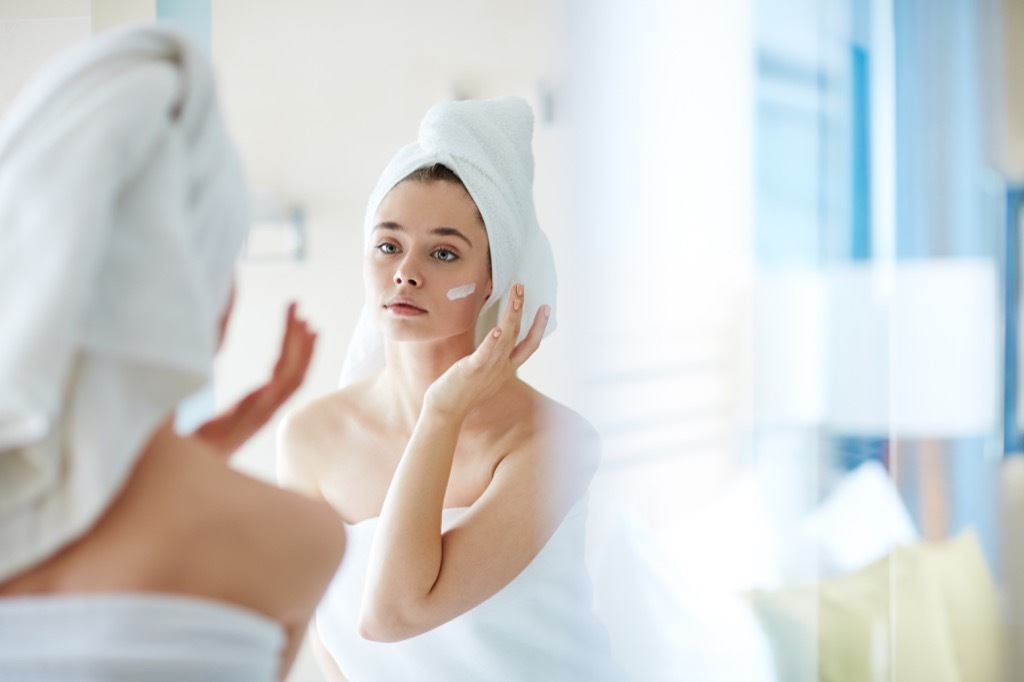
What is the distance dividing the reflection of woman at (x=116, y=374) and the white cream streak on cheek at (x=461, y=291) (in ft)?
1.58

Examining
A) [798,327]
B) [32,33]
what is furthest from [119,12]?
[798,327]

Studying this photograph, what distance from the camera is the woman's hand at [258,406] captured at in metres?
0.79

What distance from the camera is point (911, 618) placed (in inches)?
41.2

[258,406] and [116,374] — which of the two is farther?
[258,406]

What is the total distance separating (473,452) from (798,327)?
410mm

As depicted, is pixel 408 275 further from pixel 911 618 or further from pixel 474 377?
pixel 911 618

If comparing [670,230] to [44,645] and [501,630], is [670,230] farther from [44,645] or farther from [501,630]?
[44,645]

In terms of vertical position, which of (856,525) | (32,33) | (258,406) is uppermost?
(32,33)

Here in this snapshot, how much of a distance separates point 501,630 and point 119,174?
0.75 metres

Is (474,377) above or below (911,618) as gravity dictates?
above

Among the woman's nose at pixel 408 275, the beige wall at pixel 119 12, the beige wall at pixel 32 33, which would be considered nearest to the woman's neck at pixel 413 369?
the woman's nose at pixel 408 275

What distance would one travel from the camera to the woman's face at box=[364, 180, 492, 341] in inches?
42.1

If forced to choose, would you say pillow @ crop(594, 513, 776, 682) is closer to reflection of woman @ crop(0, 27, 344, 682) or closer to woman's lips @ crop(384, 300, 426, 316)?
woman's lips @ crop(384, 300, 426, 316)

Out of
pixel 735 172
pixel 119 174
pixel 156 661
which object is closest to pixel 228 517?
pixel 156 661
